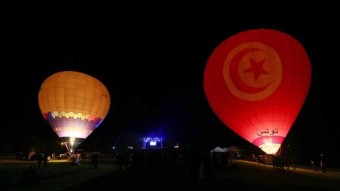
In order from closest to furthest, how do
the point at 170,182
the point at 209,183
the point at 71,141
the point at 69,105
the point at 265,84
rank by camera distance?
the point at 209,183, the point at 170,182, the point at 265,84, the point at 69,105, the point at 71,141

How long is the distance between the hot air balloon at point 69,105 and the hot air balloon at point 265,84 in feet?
59.6

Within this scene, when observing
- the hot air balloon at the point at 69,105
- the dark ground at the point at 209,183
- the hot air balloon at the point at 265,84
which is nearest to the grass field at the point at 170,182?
the dark ground at the point at 209,183

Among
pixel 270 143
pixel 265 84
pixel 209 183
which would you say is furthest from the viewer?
pixel 265 84

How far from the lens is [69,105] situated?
34.6 m

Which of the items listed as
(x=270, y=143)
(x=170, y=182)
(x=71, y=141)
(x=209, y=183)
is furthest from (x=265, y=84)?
(x=71, y=141)

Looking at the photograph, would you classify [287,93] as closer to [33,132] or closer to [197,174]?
[197,174]

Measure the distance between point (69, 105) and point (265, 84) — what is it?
21.2 meters

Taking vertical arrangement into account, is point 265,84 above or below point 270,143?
above

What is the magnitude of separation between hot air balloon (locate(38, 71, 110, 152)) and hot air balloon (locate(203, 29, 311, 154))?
18.2 metres

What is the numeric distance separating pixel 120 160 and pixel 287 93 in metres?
13.6

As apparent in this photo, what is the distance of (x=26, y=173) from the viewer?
16.0 metres

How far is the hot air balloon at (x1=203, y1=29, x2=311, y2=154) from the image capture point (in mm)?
20938

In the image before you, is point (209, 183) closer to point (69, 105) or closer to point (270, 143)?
point (270, 143)

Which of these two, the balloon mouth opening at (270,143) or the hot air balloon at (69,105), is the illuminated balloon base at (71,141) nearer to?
the hot air balloon at (69,105)
